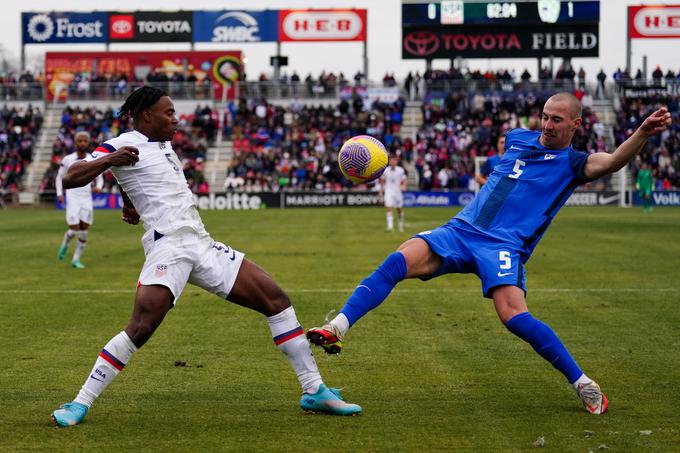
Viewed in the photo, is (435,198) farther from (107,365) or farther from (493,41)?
(107,365)

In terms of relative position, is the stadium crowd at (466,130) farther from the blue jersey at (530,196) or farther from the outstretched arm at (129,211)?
the outstretched arm at (129,211)

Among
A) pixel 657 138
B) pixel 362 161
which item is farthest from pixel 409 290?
pixel 657 138

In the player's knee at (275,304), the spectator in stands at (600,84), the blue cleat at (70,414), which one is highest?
the spectator in stands at (600,84)

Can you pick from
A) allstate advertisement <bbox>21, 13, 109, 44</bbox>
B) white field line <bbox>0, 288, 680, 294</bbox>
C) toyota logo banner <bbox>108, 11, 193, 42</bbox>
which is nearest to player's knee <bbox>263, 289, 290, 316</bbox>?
white field line <bbox>0, 288, 680, 294</bbox>

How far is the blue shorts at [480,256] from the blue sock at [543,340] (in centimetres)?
26

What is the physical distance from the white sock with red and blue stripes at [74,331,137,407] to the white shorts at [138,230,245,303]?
1.43 feet

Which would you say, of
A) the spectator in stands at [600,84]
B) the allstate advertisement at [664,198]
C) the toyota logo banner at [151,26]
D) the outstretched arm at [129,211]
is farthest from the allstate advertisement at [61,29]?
the outstretched arm at [129,211]

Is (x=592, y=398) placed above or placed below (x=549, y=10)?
below

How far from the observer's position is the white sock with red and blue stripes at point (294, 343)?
711cm

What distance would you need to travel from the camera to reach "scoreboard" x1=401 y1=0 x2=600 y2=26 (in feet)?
198

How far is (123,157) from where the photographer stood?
657 cm

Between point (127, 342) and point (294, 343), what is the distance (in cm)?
120

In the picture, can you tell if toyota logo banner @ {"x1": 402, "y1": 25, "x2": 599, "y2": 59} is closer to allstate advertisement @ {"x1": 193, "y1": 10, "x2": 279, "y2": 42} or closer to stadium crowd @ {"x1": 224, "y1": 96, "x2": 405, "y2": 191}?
stadium crowd @ {"x1": 224, "y1": 96, "x2": 405, "y2": 191}

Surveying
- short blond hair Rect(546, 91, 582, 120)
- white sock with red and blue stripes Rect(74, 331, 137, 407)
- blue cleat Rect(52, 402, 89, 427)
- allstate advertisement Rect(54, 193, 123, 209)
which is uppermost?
short blond hair Rect(546, 91, 582, 120)
